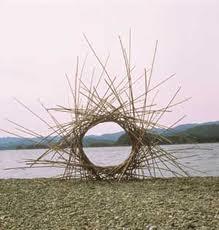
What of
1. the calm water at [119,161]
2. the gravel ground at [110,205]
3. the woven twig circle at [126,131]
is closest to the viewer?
the gravel ground at [110,205]

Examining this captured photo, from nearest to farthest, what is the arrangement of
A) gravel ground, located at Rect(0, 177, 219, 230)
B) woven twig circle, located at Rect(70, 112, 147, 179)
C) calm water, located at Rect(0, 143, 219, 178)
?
gravel ground, located at Rect(0, 177, 219, 230), woven twig circle, located at Rect(70, 112, 147, 179), calm water, located at Rect(0, 143, 219, 178)

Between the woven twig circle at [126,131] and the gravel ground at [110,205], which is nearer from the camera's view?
the gravel ground at [110,205]

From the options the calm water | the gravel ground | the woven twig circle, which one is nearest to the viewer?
the gravel ground

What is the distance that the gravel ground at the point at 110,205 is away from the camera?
229 inches

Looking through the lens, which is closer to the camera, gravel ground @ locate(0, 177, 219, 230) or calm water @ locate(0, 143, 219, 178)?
gravel ground @ locate(0, 177, 219, 230)

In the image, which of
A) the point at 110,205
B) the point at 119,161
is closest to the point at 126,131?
the point at 110,205

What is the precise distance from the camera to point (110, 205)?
6.70 m

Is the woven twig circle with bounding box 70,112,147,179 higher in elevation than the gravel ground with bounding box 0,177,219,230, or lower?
higher

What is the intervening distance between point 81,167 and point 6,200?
2344 millimetres

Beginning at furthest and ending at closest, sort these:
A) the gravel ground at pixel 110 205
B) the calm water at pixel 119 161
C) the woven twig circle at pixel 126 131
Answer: the calm water at pixel 119 161
the woven twig circle at pixel 126 131
the gravel ground at pixel 110 205

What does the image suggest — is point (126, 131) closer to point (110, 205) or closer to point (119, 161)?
point (110, 205)

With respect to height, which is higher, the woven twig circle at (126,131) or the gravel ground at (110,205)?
the woven twig circle at (126,131)

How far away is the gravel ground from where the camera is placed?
5809 mm

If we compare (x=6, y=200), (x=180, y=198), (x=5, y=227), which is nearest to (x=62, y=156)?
(x=6, y=200)
